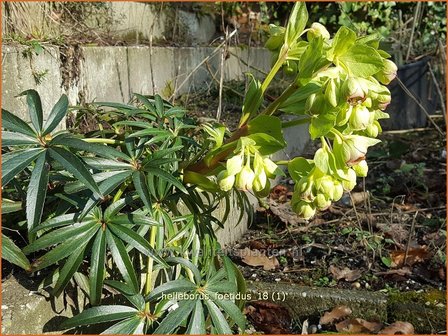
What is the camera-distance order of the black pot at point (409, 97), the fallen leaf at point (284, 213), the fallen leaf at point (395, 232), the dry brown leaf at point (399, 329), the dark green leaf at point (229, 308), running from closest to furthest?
the dark green leaf at point (229, 308) → the dry brown leaf at point (399, 329) → the fallen leaf at point (395, 232) → the fallen leaf at point (284, 213) → the black pot at point (409, 97)

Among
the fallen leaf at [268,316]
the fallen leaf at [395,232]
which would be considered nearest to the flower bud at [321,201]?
the fallen leaf at [268,316]

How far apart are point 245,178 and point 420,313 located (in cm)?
84

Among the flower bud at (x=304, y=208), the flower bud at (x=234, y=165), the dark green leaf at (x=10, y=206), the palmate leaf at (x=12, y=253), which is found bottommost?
the palmate leaf at (x=12, y=253)

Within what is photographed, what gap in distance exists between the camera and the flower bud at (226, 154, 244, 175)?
1268 millimetres

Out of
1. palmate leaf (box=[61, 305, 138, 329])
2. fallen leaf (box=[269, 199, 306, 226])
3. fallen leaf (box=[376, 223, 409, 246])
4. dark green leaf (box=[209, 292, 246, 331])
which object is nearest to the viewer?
palmate leaf (box=[61, 305, 138, 329])

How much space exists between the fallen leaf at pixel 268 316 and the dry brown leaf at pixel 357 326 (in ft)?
0.51

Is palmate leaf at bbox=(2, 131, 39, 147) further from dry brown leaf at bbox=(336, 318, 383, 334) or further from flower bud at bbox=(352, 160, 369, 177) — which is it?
dry brown leaf at bbox=(336, 318, 383, 334)

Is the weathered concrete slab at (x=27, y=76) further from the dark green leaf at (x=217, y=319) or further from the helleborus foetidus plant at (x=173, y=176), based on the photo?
the dark green leaf at (x=217, y=319)

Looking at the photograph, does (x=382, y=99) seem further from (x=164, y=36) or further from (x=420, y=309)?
(x=164, y=36)

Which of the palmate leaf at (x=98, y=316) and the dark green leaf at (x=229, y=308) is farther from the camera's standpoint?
the dark green leaf at (x=229, y=308)

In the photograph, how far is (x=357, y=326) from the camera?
69.9 inches

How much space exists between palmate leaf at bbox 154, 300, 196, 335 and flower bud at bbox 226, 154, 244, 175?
0.99ft

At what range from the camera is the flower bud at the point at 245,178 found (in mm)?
1272

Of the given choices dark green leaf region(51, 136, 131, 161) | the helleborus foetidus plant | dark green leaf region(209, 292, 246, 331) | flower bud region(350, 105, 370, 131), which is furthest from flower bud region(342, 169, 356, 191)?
dark green leaf region(51, 136, 131, 161)
